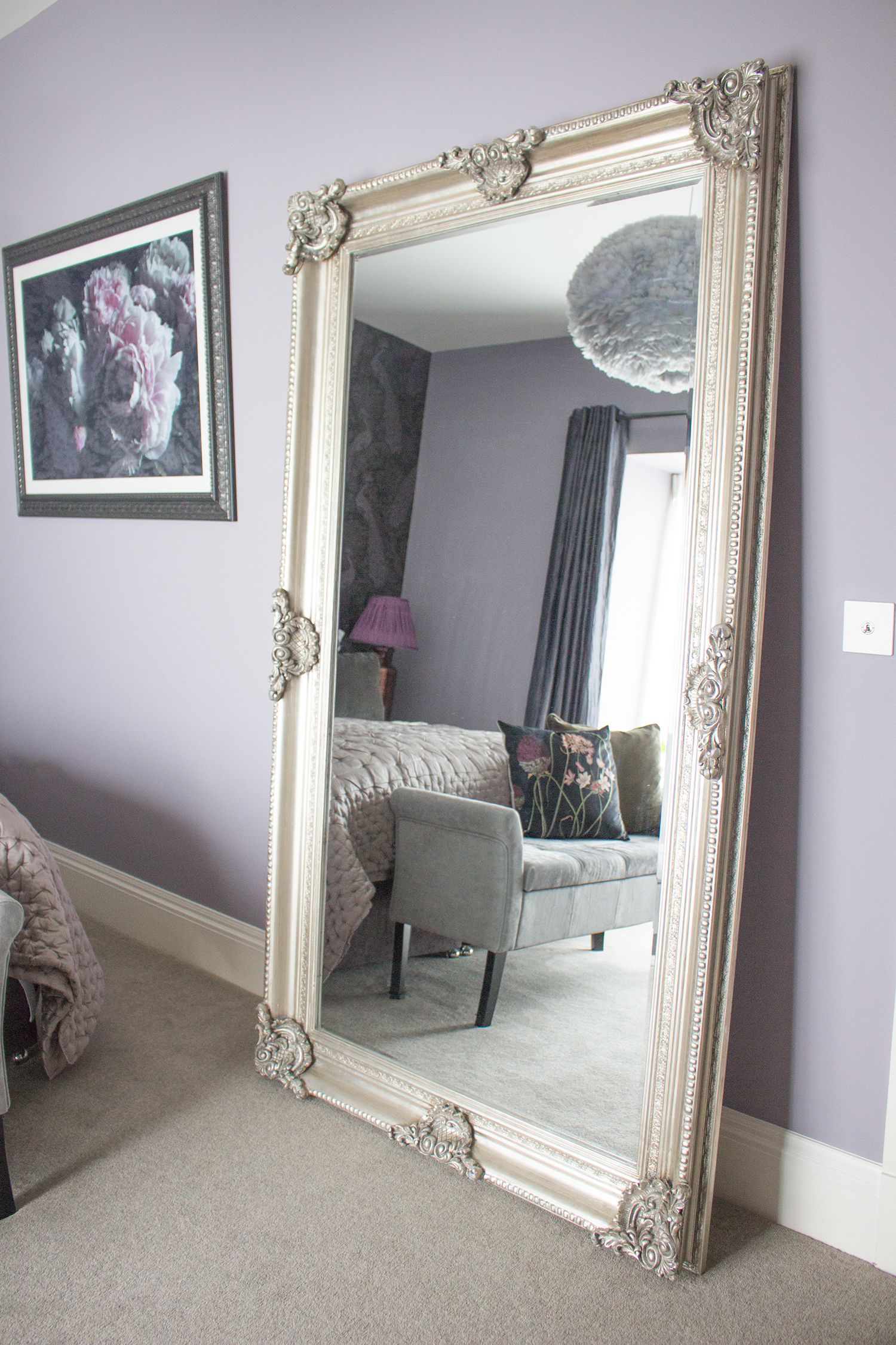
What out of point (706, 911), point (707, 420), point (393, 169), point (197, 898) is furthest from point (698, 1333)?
point (393, 169)

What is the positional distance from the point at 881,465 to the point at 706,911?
84 cm

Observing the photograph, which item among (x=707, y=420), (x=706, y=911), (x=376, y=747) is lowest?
(x=706, y=911)

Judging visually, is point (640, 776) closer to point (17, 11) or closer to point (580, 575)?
point (580, 575)

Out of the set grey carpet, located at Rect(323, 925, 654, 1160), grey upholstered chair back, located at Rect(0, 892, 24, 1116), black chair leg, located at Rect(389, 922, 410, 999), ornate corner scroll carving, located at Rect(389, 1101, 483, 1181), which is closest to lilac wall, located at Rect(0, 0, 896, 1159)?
grey carpet, located at Rect(323, 925, 654, 1160)

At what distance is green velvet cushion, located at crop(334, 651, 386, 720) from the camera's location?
223cm

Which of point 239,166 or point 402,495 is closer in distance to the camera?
point 402,495

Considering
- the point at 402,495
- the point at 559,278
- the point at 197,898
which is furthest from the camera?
the point at 197,898

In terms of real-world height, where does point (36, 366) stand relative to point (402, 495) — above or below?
above

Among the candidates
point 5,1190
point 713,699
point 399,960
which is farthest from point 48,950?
point 713,699

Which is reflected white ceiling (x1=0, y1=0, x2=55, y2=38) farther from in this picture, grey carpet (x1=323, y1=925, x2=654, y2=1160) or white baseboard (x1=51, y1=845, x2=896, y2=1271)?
white baseboard (x1=51, y1=845, x2=896, y2=1271)

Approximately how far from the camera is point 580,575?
6.38 feet

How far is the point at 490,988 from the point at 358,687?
715 mm

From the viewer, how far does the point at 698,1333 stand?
5.23 feet

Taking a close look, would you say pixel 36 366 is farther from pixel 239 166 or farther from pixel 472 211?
pixel 472 211
